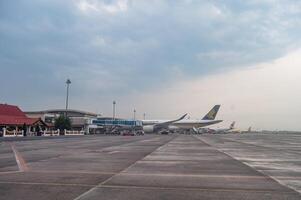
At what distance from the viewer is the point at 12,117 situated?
3226 inches

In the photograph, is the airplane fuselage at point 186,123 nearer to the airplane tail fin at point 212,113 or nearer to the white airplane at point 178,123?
the white airplane at point 178,123

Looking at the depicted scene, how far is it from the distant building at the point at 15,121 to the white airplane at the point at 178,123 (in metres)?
41.3

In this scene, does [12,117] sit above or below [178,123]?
below

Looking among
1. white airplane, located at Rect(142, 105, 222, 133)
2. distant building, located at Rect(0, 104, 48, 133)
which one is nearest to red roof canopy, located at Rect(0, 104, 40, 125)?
distant building, located at Rect(0, 104, 48, 133)

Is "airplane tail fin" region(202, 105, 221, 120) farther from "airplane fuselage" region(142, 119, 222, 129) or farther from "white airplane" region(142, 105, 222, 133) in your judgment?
"airplane fuselage" region(142, 119, 222, 129)

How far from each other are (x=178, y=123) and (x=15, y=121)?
6361 centimetres

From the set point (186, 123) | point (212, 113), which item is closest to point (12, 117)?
point (186, 123)

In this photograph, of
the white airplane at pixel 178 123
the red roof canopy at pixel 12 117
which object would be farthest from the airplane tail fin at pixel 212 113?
the red roof canopy at pixel 12 117

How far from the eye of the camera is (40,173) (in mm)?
13352

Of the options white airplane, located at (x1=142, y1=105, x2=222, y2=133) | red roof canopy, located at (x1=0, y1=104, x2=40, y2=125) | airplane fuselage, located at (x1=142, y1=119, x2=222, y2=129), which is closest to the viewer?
red roof canopy, located at (x1=0, y1=104, x2=40, y2=125)

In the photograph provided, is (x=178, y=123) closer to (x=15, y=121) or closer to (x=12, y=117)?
(x=12, y=117)

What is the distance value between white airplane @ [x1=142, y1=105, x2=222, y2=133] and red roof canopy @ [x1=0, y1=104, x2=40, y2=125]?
42981mm

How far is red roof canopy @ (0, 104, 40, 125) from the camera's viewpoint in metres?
74.9

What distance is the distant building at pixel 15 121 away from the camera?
242 ft
